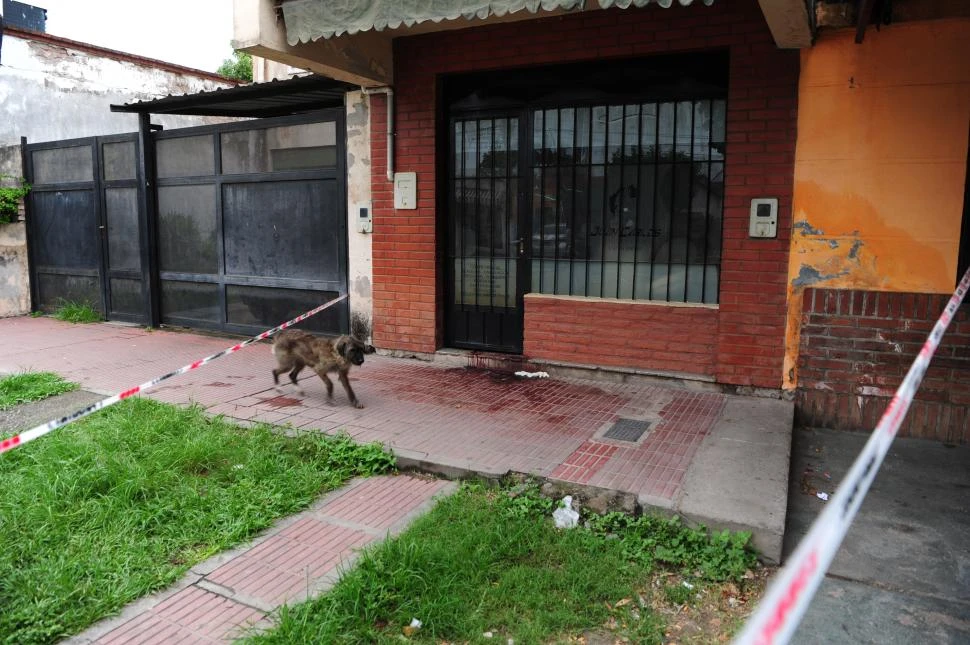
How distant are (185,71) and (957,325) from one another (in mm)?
15357

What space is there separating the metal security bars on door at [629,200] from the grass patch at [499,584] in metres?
3.19

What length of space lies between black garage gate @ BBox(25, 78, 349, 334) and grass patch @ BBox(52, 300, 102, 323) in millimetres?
112

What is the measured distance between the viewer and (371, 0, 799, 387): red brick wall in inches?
224

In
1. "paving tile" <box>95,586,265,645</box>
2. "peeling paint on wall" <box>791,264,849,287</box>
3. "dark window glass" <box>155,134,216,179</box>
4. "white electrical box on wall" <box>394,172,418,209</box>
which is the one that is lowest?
"paving tile" <box>95,586,265,645</box>

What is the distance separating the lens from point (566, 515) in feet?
12.9

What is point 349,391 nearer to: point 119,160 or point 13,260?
point 119,160

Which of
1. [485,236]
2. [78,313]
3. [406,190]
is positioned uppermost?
[406,190]

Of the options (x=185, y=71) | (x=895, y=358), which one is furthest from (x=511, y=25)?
(x=185, y=71)

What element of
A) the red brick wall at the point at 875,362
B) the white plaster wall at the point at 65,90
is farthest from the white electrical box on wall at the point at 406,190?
the white plaster wall at the point at 65,90

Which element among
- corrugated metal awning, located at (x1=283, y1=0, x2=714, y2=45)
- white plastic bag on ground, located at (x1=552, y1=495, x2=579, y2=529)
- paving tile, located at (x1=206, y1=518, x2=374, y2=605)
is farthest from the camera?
corrugated metal awning, located at (x1=283, y1=0, x2=714, y2=45)

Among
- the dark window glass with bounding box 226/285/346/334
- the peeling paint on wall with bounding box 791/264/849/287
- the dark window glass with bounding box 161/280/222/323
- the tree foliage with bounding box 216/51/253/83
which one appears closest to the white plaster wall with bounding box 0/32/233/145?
the dark window glass with bounding box 161/280/222/323

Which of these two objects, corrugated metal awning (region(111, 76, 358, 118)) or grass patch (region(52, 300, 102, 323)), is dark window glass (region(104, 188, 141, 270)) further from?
corrugated metal awning (region(111, 76, 358, 118))

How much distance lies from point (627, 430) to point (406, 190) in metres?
3.66

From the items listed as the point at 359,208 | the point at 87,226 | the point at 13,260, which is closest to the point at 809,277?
the point at 359,208
